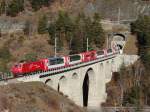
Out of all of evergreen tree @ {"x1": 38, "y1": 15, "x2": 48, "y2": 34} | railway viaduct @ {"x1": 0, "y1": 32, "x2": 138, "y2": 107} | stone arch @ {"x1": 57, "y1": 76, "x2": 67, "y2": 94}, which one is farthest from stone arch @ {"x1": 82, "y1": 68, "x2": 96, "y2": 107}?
evergreen tree @ {"x1": 38, "y1": 15, "x2": 48, "y2": 34}

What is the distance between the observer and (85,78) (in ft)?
329

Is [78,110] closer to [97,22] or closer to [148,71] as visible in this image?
[148,71]

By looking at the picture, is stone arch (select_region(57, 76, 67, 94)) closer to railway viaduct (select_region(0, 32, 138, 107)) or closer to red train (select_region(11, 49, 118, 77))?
railway viaduct (select_region(0, 32, 138, 107))

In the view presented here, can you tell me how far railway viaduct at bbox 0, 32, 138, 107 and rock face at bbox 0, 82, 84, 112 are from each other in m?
4.27

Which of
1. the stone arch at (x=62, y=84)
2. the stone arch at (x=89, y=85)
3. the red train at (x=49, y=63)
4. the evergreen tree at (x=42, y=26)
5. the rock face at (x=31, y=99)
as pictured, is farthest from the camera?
the evergreen tree at (x=42, y=26)

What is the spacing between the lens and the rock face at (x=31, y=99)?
2069 inches

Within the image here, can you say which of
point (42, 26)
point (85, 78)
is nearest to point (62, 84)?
point (85, 78)

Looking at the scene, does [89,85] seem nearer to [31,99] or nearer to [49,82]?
[49,82]

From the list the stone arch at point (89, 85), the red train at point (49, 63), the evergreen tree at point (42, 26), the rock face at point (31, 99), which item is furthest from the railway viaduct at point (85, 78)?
the evergreen tree at point (42, 26)

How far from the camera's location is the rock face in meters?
52.6

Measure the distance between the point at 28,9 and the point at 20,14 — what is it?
440 cm

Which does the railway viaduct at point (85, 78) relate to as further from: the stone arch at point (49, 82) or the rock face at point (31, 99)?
the rock face at point (31, 99)

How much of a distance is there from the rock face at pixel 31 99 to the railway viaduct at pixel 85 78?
427cm

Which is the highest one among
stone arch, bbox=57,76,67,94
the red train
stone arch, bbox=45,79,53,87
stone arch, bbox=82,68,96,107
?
the red train
